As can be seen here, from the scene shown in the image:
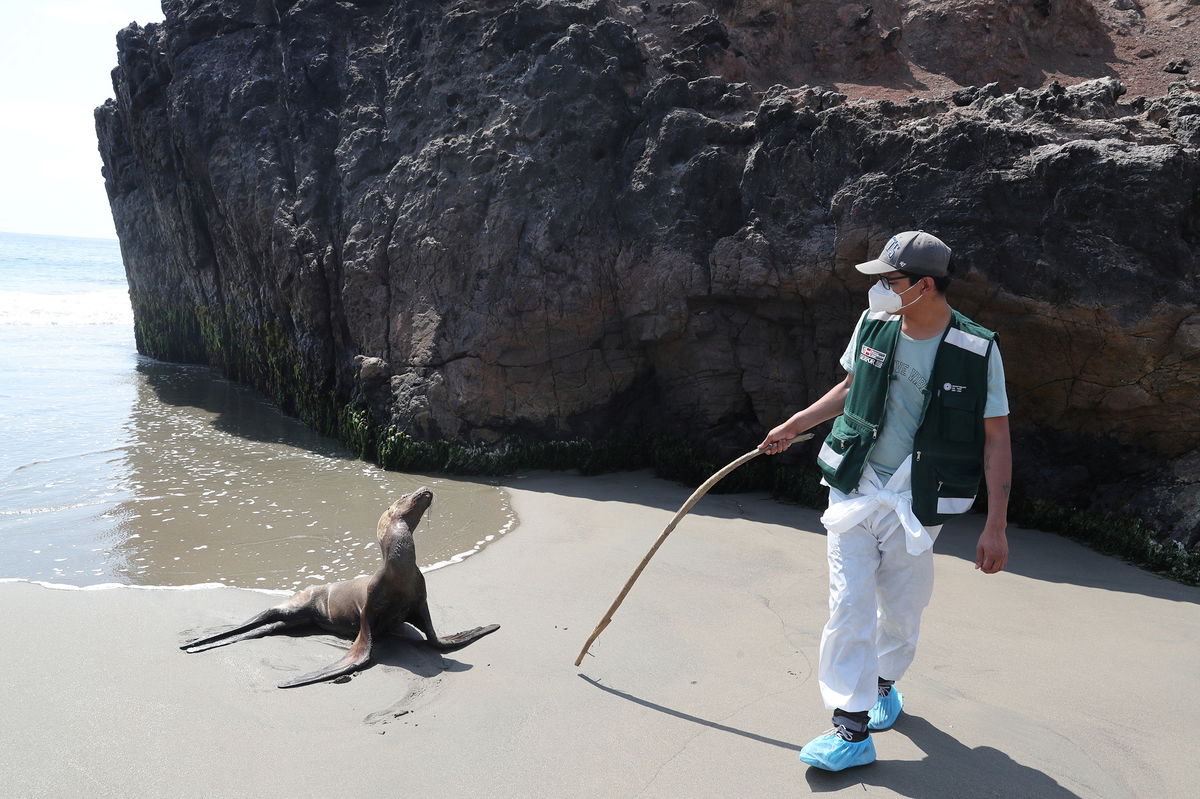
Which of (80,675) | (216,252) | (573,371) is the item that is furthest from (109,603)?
(216,252)

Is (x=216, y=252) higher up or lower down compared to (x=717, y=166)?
lower down

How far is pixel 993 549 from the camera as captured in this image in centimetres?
317

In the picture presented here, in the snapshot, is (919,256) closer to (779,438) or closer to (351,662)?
(779,438)

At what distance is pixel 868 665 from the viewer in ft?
10.5

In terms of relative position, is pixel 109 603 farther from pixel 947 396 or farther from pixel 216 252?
pixel 216 252

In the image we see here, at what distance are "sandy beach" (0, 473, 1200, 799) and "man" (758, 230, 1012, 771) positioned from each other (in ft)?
1.15

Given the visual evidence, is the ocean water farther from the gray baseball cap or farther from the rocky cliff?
the gray baseball cap

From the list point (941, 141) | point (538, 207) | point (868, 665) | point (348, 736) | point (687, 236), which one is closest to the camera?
point (868, 665)

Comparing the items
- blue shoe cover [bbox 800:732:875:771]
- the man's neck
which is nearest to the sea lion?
blue shoe cover [bbox 800:732:875:771]

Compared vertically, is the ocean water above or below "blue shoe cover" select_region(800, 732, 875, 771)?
below

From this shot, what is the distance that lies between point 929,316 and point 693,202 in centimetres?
458

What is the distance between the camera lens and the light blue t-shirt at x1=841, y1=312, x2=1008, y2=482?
3.33 m

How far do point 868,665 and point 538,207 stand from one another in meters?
5.80

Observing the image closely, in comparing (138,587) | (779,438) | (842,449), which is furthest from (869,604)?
(138,587)
